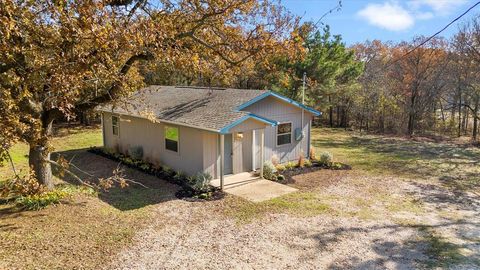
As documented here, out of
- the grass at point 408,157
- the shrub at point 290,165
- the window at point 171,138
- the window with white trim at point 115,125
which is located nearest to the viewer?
the window at point 171,138

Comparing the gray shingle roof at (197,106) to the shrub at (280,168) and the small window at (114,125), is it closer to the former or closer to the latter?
the small window at (114,125)

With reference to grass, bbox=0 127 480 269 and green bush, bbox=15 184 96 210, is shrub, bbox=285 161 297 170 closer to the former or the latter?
grass, bbox=0 127 480 269

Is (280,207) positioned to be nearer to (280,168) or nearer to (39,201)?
(280,168)

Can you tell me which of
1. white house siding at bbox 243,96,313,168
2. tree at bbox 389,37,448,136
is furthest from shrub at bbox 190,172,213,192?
tree at bbox 389,37,448,136

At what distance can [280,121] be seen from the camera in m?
14.6

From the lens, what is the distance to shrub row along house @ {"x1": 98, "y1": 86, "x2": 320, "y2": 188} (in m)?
11.8

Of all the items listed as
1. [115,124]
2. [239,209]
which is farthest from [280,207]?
[115,124]

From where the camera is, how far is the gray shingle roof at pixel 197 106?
11.7 meters

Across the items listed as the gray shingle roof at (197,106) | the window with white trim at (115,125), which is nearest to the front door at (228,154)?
the gray shingle roof at (197,106)

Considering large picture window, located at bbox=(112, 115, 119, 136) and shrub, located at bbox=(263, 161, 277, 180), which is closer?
shrub, located at bbox=(263, 161, 277, 180)

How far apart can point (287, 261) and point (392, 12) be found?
921 centimetres

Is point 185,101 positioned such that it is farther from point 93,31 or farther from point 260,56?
point 93,31

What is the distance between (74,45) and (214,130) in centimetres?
563

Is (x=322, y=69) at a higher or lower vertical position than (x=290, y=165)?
higher
